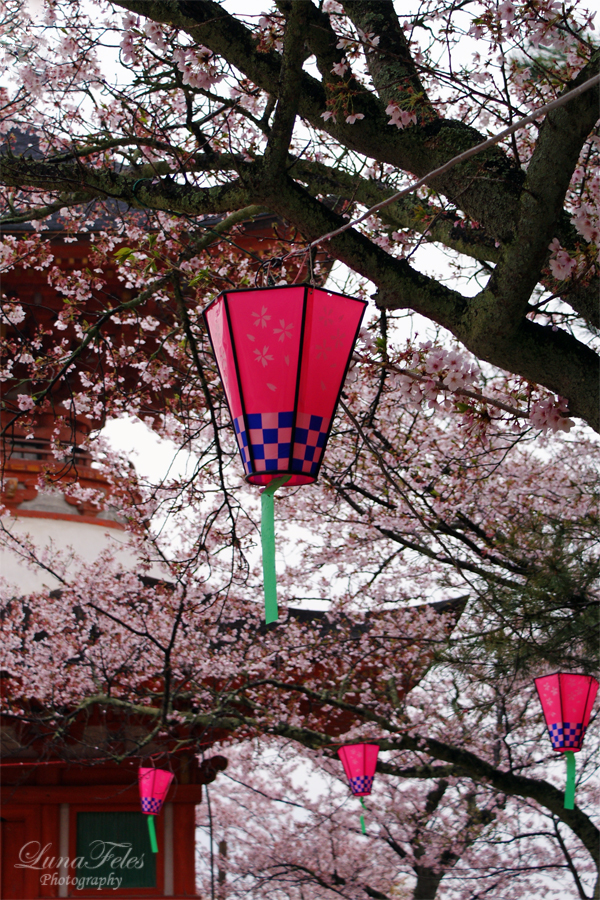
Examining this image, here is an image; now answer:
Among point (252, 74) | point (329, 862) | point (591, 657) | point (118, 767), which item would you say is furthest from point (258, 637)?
point (252, 74)

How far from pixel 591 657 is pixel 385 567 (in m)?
2.45

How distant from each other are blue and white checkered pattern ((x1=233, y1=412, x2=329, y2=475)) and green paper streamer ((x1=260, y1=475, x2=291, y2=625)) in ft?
0.16

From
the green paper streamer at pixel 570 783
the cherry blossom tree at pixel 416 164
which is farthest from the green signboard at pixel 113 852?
the cherry blossom tree at pixel 416 164

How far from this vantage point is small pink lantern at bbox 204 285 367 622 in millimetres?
1816

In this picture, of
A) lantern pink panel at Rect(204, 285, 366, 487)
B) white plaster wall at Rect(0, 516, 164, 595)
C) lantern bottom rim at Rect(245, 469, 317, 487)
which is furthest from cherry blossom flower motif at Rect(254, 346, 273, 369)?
white plaster wall at Rect(0, 516, 164, 595)

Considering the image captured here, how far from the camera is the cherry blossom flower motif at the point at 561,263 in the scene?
2.17 m

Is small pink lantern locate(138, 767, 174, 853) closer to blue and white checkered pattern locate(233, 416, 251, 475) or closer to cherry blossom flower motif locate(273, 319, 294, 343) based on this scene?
blue and white checkered pattern locate(233, 416, 251, 475)

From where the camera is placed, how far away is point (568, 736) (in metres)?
4.64

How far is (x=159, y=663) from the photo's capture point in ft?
23.2

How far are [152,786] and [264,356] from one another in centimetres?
521

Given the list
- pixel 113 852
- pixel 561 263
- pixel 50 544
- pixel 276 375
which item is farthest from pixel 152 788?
pixel 561 263

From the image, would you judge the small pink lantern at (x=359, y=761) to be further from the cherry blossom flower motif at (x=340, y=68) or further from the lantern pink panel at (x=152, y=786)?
the cherry blossom flower motif at (x=340, y=68)

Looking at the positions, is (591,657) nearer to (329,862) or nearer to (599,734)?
(599,734)

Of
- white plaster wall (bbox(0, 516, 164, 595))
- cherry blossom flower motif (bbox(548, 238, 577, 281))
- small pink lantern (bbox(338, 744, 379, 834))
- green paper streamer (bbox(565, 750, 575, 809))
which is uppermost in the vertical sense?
white plaster wall (bbox(0, 516, 164, 595))
